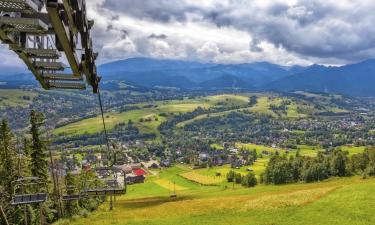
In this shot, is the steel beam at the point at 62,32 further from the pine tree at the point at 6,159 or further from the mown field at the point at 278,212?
the pine tree at the point at 6,159

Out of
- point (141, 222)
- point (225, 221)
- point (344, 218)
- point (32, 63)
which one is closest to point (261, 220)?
point (225, 221)

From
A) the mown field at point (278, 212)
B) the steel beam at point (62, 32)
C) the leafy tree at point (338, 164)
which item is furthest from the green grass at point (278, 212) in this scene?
the leafy tree at point (338, 164)

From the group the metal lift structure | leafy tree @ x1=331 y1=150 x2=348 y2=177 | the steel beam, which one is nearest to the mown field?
the metal lift structure

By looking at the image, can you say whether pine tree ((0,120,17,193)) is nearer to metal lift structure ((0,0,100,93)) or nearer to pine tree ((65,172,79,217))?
pine tree ((65,172,79,217))

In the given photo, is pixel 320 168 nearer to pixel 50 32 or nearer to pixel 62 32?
pixel 50 32

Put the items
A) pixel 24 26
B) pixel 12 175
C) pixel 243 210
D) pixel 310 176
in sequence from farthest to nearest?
pixel 310 176 < pixel 243 210 < pixel 12 175 < pixel 24 26

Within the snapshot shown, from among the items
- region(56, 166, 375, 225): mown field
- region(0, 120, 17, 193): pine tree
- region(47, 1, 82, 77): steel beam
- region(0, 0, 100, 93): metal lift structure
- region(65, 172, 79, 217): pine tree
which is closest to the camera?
A: region(47, 1, 82, 77): steel beam

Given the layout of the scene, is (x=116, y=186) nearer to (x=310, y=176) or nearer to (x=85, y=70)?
(x=85, y=70)

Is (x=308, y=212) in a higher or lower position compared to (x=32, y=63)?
lower
